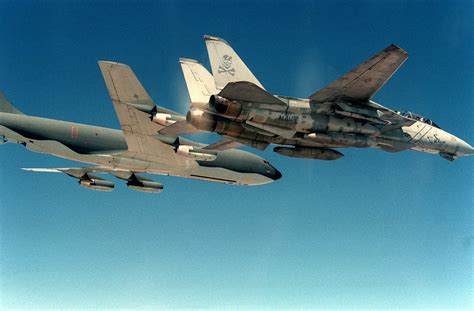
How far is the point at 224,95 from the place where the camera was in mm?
25141

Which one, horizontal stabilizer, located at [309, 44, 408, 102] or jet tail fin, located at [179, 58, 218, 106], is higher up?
jet tail fin, located at [179, 58, 218, 106]

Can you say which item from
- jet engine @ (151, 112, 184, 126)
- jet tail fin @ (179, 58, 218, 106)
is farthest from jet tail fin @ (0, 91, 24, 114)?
jet tail fin @ (179, 58, 218, 106)

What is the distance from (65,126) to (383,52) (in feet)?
83.9

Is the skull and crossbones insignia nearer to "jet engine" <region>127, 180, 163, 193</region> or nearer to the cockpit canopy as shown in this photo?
the cockpit canopy

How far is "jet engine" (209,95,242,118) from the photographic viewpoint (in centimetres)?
2520

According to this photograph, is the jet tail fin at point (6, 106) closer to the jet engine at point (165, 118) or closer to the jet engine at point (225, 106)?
the jet engine at point (165, 118)

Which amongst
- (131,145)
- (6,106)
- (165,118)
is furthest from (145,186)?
(165,118)

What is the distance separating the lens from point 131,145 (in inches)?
1612

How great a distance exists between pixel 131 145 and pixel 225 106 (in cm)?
1742

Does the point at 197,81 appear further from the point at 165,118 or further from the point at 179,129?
the point at 165,118

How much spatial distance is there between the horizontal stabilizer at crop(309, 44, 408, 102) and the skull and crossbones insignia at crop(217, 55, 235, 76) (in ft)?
16.0

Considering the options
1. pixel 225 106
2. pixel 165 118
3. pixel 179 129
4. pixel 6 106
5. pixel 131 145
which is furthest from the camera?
pixel 6 106

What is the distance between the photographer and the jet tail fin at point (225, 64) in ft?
95.6

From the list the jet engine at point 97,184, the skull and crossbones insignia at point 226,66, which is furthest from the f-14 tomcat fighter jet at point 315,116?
the jet engine at point 97,184
